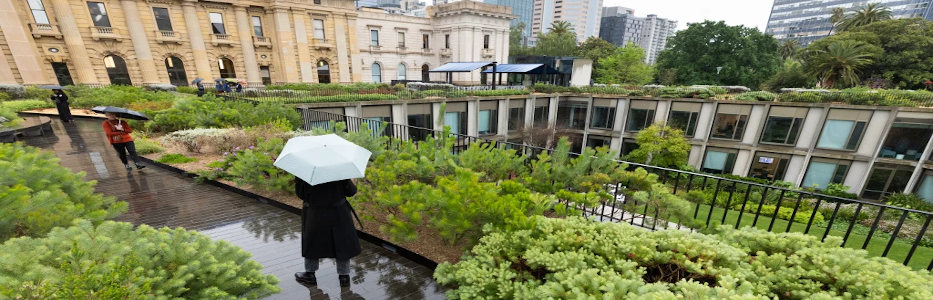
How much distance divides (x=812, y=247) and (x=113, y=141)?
1121 cm

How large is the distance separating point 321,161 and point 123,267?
153 centimetres

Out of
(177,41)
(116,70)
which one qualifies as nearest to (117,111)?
(177,41)

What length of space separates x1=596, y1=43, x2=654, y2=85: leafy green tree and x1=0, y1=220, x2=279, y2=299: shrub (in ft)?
156

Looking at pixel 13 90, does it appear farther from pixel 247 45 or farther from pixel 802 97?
pixel 802 97

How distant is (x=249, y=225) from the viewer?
512 centimetres

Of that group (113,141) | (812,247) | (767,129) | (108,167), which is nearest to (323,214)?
(812,247)

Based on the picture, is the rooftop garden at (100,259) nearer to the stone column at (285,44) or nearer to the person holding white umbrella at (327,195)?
the person holding white umbrella at (327,195)

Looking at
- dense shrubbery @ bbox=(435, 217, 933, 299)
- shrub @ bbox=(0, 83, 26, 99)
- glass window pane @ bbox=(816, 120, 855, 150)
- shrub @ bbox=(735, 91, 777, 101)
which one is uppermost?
dense shrubbery @ bbox=(435, 217, 933, 299)

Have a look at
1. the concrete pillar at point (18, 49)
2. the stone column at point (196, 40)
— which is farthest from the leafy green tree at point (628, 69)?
the concrete pillar at point (18, 49)

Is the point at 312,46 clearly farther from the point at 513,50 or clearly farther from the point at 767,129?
the point at 513,50

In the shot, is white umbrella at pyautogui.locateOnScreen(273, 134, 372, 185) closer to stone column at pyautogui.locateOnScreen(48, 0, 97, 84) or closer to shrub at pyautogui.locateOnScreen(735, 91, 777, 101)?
shrub at pyautogui.locateOnScreen(735, 91, 777, 101)

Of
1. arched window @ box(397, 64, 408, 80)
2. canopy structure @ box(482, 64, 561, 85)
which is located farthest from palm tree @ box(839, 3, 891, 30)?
arched window @ box(397, 64, 408, 80)

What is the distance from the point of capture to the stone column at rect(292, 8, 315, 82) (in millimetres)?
30828

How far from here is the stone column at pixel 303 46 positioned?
1214 inches
